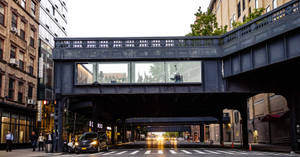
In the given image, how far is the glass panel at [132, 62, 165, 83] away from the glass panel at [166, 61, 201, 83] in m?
0.67

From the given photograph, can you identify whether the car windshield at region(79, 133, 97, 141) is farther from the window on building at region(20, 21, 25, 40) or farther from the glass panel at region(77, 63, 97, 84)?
the window on building at region(20, 21, 25, 40)

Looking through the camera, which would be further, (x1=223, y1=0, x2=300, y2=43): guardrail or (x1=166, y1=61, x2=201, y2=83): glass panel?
(x1=166, y1=61, x2=201, y2=83): glass panel

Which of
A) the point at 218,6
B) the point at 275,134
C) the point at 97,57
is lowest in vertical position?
the point at 275,134

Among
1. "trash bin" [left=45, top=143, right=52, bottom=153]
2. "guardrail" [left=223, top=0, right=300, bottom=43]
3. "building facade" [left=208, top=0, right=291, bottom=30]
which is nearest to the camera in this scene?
"guardrail" [left=223, top=0, right=300, bottom=43]

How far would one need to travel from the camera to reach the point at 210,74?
33.4 meters

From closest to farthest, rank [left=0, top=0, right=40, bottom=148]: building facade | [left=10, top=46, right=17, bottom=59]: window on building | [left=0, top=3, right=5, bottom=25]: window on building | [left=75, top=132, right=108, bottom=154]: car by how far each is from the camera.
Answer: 1. [left=75, top=132, right=108, bottom=154]: car
2. [left=0, top=3, right=5, bottom=25]: window on building
3. [left=0, top=0, right=40, bottom=148]: building facade
4. [left=10, top=46, right=17, bottom=59]: window on building

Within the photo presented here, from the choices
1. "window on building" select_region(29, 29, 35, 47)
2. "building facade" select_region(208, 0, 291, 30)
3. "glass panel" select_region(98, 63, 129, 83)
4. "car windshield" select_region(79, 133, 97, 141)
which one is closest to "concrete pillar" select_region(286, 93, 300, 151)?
"glass panel" select_region(98, 63, 129, 83)

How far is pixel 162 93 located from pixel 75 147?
9.60 meters

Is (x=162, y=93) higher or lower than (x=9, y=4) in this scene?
lower

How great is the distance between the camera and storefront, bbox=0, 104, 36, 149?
112ft

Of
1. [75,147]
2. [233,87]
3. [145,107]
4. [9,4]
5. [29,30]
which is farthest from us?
[145,107]

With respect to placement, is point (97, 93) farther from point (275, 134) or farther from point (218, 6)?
point (218, 6)

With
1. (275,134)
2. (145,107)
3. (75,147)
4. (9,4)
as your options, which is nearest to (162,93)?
(75,147)

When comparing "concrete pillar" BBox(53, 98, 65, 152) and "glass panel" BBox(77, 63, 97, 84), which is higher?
"glass panel" BBox(77, 63, 97, 84)
